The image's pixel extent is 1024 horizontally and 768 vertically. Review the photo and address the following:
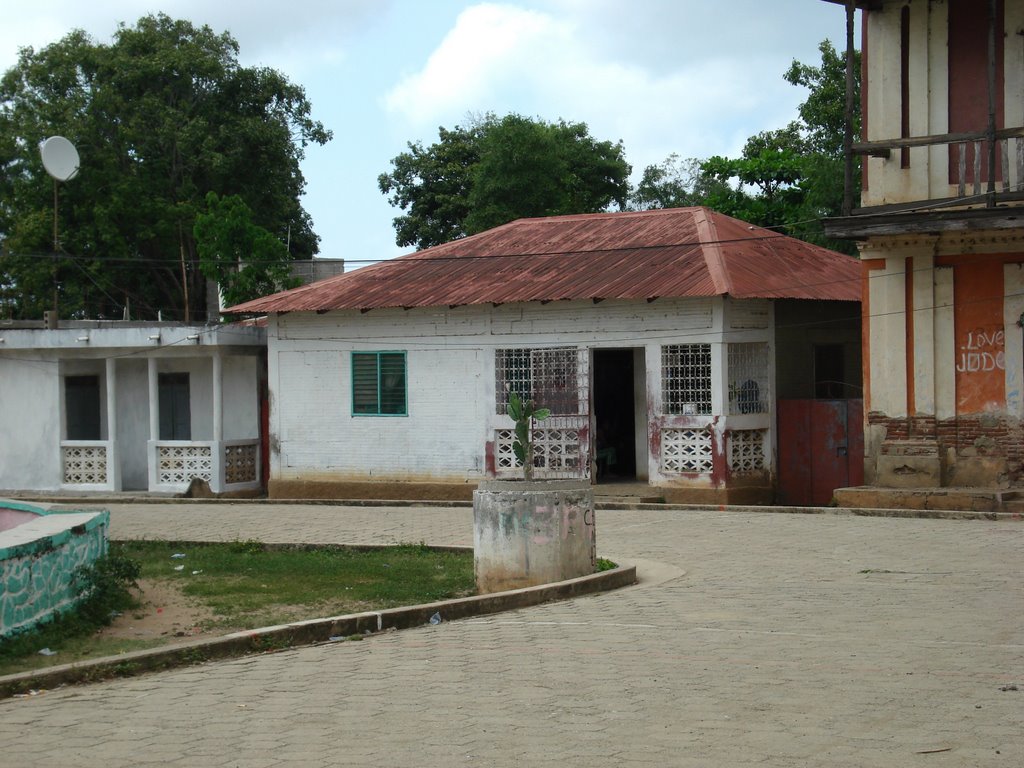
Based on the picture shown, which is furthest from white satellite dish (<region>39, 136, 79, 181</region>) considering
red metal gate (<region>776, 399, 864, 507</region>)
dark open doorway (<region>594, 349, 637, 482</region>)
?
red metal gate (<region>776, 399, 864, 507</region>)

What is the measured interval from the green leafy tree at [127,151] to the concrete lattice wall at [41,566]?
→ 2854 centimetres

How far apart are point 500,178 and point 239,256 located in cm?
993

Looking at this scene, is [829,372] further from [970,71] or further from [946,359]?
[970,71]

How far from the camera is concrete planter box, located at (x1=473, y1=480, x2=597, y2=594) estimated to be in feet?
36.8

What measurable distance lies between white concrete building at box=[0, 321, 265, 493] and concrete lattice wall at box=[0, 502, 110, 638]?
13850mm

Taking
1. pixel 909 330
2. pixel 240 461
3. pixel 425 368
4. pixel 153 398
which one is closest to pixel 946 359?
pixel 909 330

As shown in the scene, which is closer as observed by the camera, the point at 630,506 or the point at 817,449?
the point at 630,506

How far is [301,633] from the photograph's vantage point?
30.9ft

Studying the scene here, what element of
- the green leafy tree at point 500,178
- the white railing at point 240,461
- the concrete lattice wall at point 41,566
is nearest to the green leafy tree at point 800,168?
the green leafy tree at point 500,178

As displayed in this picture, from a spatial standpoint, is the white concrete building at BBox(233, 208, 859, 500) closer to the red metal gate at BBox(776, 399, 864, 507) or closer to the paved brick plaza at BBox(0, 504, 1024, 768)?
the red metal gate at BBox(776, 399, 864, 507)

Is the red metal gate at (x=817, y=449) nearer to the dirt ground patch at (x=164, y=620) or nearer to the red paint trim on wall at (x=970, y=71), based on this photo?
the red paint trim on wall at (x=970, y=71)

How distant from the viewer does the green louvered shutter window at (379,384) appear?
22.7 meters

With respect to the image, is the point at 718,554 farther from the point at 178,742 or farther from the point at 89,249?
the point at 89,249

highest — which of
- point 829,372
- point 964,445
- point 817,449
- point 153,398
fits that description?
point 829,372
